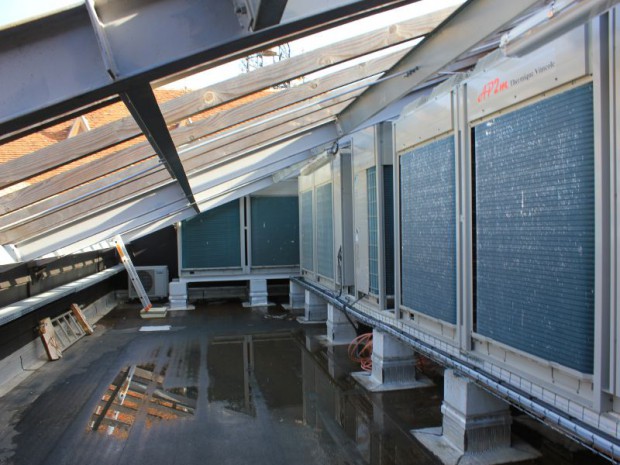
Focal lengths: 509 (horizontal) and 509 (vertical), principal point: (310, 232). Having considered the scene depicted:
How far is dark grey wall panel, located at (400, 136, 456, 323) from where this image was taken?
4246 mm

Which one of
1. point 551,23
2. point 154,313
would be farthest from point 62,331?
point 551,23

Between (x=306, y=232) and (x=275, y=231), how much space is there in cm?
218

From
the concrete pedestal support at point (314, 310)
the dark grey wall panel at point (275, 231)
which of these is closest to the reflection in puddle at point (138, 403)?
the concrete pedestal support at point (314, 310)

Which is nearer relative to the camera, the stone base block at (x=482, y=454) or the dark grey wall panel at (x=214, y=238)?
the stone base block at (x=482, y=454)

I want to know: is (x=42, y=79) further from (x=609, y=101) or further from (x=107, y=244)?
(x=107, y=244)

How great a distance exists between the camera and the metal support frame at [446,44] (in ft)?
10.5

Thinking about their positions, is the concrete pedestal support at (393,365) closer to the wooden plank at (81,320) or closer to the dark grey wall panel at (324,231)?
the dark grey wall panel at (324,231)

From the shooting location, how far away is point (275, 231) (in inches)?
508

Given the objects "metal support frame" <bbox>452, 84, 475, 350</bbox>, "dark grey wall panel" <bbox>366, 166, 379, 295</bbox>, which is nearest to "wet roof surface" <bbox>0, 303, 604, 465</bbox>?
"metal support frame" <bbox>452, 84, 475, 350</bbox>

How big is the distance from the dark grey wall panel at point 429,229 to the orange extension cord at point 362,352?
1703mm

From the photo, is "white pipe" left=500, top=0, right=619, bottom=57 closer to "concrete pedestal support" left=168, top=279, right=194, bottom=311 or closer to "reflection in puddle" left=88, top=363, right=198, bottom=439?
"reflection in puddle" left=88, top=363, right=198, bottom=439

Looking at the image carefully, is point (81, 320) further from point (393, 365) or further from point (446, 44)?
point (446, 44)

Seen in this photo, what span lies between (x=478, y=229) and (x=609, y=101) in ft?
4.74

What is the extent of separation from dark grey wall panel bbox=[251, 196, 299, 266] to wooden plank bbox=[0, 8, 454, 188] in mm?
8986
